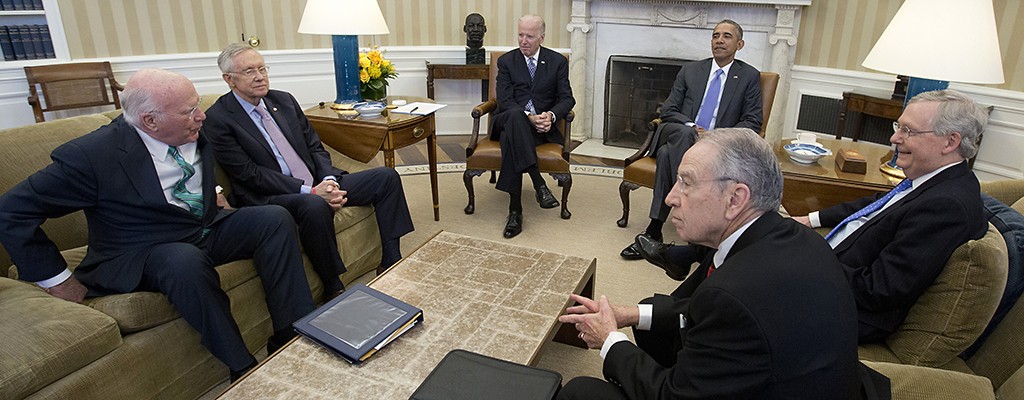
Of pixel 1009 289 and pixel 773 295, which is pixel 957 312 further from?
pixel 773 295

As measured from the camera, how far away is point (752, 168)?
136 cm

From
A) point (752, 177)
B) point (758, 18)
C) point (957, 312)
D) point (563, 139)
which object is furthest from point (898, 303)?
point (758, 18)

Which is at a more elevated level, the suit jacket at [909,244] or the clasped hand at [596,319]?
the suit jacket at [909,244]

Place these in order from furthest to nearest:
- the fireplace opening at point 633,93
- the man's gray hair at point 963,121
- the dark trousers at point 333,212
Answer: the fireplace opening at point 633,93, the dark trousers at point 333,212, the man's gray hair at point 963,121

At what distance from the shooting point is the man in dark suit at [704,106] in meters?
3.41

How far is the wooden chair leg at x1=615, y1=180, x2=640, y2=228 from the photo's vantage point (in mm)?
3678

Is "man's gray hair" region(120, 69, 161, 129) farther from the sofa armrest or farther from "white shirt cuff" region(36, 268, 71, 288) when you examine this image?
the sofa armrest

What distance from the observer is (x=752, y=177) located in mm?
1364

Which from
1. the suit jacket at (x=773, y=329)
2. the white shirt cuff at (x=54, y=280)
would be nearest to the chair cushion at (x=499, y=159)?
the white shirt cuff at (x=54, y=280)

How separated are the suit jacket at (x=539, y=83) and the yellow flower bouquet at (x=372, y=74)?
730 millimetres

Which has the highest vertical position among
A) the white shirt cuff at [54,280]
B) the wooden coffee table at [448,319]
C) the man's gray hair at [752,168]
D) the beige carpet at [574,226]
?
the man's gray hair at [752,168]

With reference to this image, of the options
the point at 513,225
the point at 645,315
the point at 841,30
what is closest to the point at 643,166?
the point at 513,225

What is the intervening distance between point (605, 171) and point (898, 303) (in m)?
3.17

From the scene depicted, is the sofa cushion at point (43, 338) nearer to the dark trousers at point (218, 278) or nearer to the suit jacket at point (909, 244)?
the dark trousers at point (218, 278)
